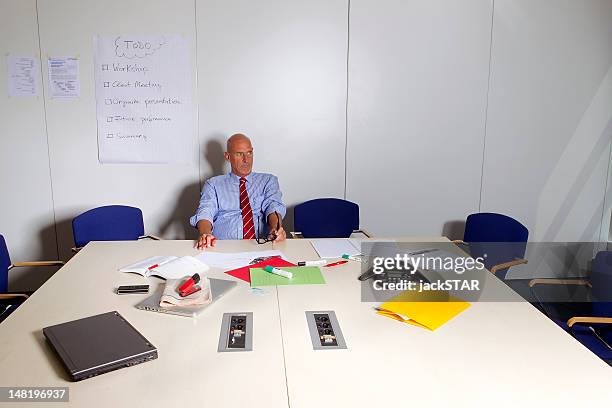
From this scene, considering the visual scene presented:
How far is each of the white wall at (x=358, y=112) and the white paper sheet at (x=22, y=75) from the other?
6cm

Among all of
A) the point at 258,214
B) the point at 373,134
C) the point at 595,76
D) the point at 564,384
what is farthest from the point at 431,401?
the point at 595,76

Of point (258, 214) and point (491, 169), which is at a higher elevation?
point (491, 169)

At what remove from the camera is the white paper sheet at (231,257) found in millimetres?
2488

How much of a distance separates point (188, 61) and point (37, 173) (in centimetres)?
143

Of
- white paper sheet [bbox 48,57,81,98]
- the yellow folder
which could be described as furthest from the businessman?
the yellow folder

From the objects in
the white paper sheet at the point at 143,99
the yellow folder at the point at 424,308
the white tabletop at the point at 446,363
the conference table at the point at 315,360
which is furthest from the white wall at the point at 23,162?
the yellow folder at the point at 424,308

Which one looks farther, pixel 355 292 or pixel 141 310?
pixel 355 292

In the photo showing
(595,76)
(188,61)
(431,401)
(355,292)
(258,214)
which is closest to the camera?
(431,401)

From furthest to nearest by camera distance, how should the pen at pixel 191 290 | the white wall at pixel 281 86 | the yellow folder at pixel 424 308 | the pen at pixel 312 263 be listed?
the white wall at pixel 281 86
the pen at pixel 312 263
the pen at pixel 191 290
the yellow folder at pixel 424 308

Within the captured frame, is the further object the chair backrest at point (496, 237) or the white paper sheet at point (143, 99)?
the white paper sheet at point (143, 99)

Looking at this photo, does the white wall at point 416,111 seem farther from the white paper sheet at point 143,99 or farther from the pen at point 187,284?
the pen at point 187,284

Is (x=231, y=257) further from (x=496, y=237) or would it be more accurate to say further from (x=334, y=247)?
(x=496, y=237)

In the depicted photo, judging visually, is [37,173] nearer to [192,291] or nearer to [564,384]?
[192,291]

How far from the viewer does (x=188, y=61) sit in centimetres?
381
